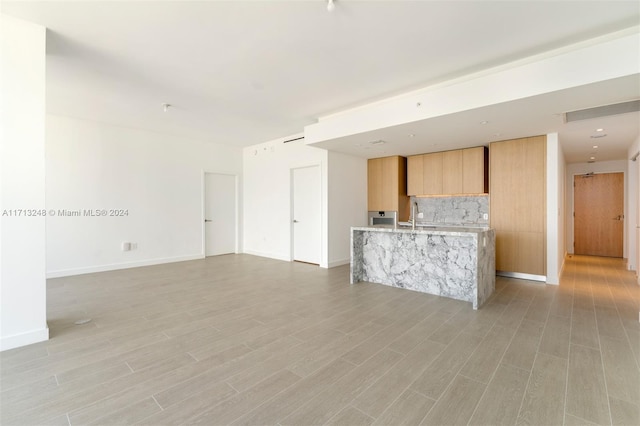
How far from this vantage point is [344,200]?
6645mm

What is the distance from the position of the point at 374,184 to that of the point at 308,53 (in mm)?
4401

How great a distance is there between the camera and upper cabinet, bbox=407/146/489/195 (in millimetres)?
5793

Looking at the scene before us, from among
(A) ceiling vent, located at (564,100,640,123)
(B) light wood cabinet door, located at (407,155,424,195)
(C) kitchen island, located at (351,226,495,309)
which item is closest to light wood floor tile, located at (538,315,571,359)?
(C) kitchen island, located at (351,226,495,309)

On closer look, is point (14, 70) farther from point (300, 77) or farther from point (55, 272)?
point (55, 272)

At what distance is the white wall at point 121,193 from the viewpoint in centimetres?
540

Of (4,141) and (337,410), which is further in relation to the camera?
(4,141)

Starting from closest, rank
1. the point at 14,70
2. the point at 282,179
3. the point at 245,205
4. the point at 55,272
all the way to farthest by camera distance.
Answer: the point at 14,70 → the point at 55,272 → the point at 282,179 → the point at 245,205

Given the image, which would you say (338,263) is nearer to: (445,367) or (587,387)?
(445,367)

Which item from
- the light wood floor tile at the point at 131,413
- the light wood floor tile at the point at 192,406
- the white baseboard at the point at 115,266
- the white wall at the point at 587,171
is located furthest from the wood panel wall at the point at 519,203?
the white baseboard at the point at 115,266

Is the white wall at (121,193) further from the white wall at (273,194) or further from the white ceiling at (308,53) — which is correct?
the white wall at (273,194)

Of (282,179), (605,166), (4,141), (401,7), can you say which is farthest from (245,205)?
(605,166)

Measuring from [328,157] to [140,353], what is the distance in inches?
185

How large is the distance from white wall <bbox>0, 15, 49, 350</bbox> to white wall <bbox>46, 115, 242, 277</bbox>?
331 centimetres

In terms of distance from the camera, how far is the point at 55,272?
17.4 ft
